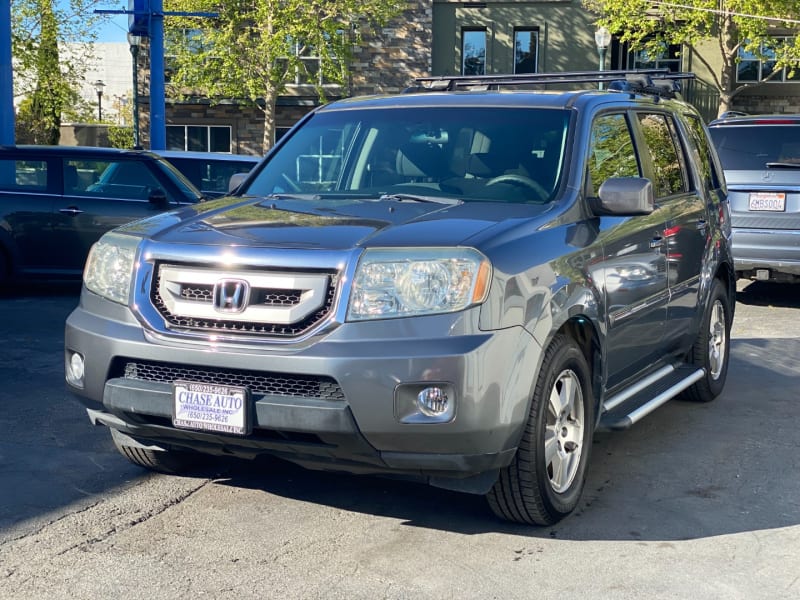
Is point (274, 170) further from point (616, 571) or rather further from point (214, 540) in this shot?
point (616, 571)

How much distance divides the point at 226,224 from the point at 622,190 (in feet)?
5.81

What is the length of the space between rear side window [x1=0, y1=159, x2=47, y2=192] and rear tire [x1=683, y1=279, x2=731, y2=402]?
7.64 m

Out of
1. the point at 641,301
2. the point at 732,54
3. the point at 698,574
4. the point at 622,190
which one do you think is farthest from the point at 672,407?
the point at 732,54

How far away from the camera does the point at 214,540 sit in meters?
4.47

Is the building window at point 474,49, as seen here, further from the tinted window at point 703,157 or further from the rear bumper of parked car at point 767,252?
the tinted window at point 703,157

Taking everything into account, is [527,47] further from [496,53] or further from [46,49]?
[46,49]

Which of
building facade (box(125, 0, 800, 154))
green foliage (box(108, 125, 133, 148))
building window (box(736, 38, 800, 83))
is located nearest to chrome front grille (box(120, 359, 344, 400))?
building facade (box(125, 0, 800, 154))

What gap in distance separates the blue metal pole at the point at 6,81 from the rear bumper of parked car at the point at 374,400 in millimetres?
13934

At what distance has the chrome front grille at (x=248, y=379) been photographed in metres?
4.15

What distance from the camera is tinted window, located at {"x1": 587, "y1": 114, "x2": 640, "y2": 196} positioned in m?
5.35

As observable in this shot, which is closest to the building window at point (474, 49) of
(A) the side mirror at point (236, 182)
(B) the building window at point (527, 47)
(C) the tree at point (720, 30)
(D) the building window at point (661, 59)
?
(B) the building window at point (527, 47)

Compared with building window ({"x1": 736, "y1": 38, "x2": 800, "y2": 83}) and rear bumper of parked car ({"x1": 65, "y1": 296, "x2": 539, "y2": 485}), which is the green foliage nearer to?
building window ({"x1": 736, "y1": 38, "x2": 800, "y2": 83})

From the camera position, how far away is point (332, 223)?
4.58 metres

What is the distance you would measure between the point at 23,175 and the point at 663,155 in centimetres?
796
